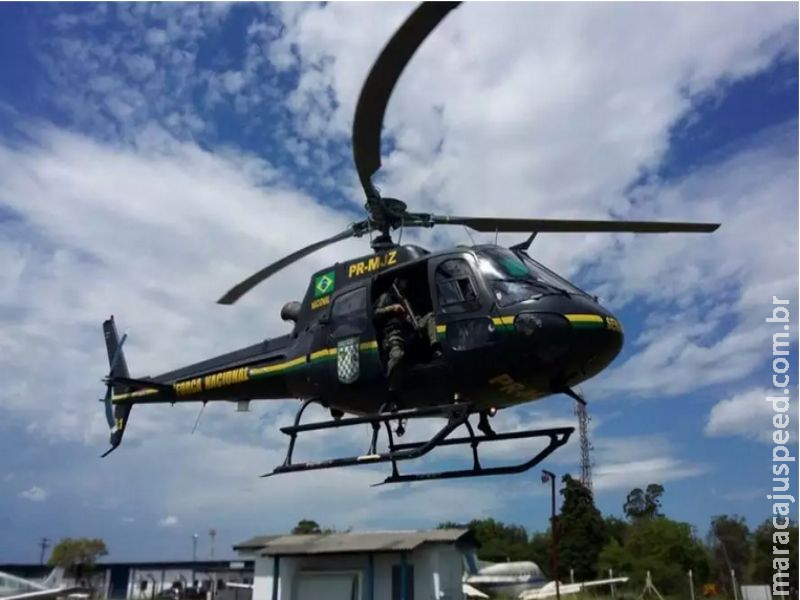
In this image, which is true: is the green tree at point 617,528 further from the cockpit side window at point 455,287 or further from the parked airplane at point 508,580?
the cockpit side window at point 455,287

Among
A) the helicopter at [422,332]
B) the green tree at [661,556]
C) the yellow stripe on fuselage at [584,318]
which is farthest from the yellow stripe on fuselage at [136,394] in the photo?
the green tree at [661,556]

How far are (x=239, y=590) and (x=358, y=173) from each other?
147 ft

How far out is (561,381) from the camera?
33.4 feet

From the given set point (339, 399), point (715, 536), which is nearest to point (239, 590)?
point (339, 399)

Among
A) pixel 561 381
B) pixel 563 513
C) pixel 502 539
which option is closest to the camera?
pixel 561 381

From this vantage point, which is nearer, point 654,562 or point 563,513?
point 654,562

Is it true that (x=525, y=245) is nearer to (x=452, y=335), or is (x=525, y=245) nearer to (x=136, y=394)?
(x=452, y=335)

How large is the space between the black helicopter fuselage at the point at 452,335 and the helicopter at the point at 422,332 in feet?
0.06

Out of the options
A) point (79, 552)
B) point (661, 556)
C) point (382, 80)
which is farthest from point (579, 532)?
point (382, 80)

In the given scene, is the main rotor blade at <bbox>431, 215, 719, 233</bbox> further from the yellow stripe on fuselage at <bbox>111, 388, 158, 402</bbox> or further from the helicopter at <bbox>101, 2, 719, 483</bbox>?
the yellow stripe on fuselage at <bbox>111, 388, 158, 402</bbox>

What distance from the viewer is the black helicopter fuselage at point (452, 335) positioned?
9.70m

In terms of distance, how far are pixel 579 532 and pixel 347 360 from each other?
61.8m

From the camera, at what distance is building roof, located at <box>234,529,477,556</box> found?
114 feet

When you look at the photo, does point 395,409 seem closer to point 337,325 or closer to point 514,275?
point 337,325
